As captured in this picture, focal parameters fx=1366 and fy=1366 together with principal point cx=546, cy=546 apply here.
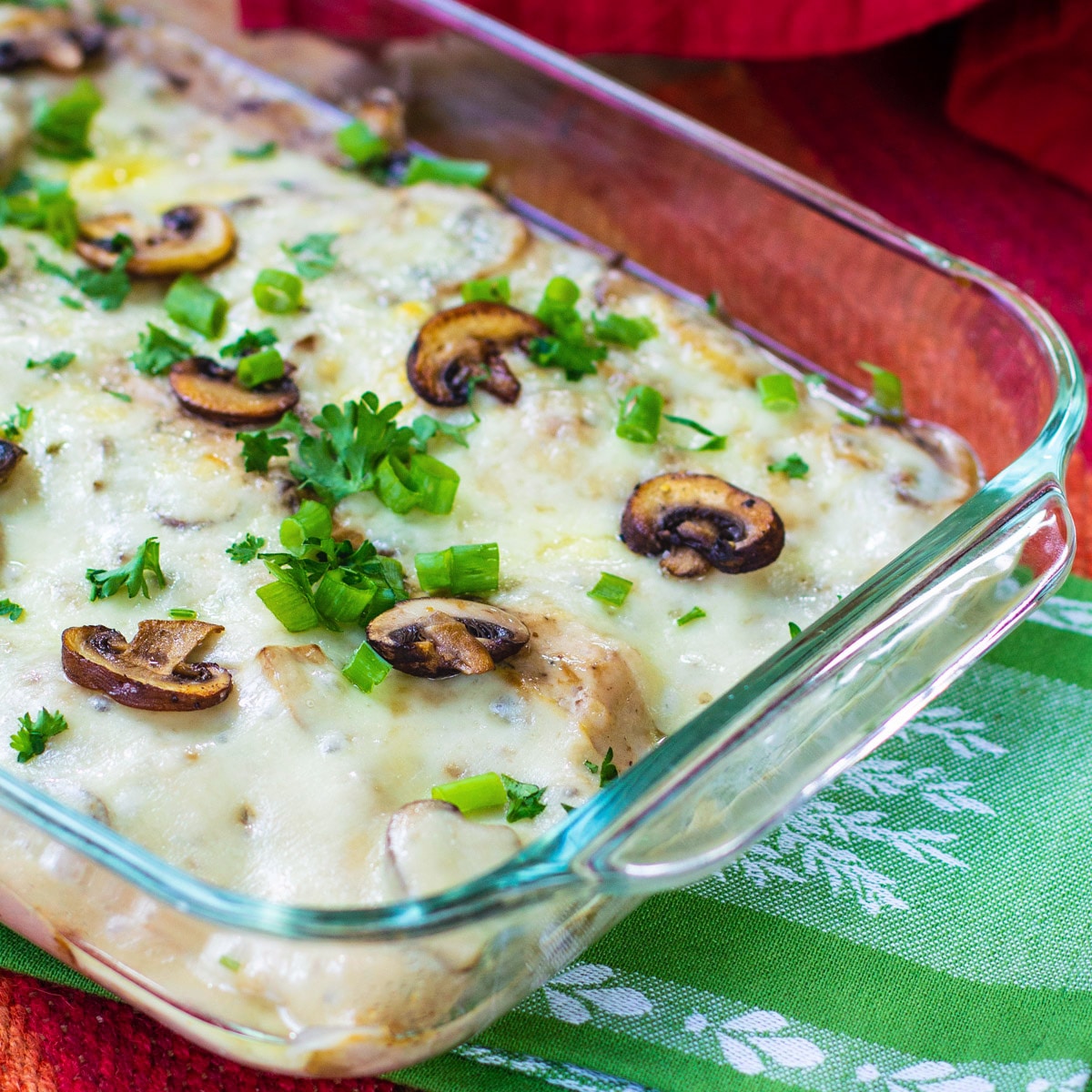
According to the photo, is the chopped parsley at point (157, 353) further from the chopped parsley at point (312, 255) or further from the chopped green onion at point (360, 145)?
the chopped green onion at point (360, 145)

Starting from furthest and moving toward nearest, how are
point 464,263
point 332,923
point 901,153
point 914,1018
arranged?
point 901,153
point 464,263
point 914,1018
point 332,923

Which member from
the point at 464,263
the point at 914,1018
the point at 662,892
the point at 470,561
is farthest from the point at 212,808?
the point at 464,263

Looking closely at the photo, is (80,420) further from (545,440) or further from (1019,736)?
(1019,736)

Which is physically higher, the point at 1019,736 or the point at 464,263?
the point at 464,263

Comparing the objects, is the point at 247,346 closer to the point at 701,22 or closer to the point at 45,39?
the point at 45,39

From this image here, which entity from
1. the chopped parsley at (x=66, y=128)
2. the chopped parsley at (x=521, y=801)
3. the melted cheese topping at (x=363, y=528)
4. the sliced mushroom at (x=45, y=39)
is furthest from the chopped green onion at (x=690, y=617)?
the sliced mushroom at (x=45, y=39)

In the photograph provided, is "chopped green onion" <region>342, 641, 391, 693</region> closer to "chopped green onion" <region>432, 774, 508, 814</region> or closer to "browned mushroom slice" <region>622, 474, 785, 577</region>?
"chopped green onion" <region>432, 774, 508, 814</region>
